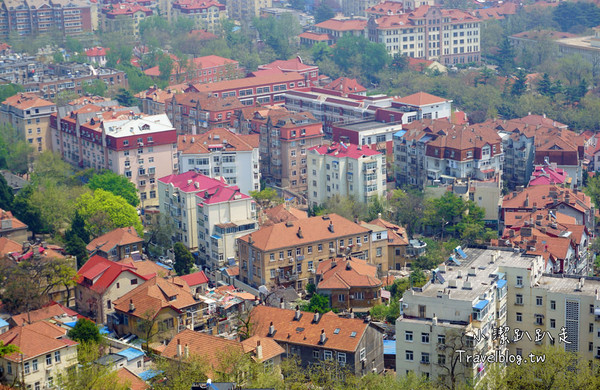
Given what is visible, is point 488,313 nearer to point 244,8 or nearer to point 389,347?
point 389,347

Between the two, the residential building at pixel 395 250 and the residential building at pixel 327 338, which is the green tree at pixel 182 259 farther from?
the residential building at pixel 327 338

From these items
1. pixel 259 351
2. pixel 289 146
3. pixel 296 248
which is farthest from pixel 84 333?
pixel 289 146

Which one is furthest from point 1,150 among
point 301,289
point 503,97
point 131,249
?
point 503,97

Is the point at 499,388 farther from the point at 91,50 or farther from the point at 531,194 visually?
the point at 91,50

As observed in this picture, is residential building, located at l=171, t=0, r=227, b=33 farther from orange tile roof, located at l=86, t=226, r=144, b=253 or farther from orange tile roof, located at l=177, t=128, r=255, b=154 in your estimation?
orange tile roof, located at l=86, t=226, r=144, b=253

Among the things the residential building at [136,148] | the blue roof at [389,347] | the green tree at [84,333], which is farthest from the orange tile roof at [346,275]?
the residential building at [136,148]

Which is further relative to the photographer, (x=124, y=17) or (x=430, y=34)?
(x=124, y=17)
